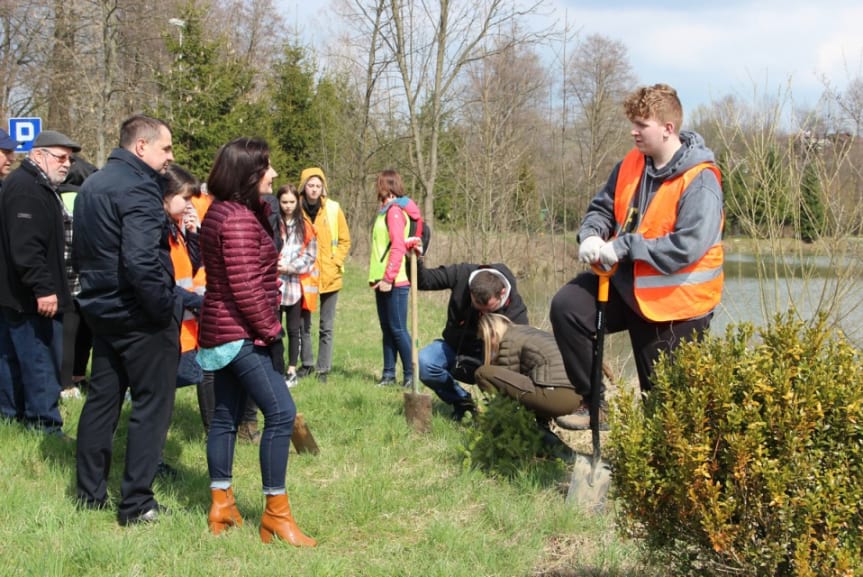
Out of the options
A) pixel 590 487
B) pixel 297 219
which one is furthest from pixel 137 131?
pixel 297 219

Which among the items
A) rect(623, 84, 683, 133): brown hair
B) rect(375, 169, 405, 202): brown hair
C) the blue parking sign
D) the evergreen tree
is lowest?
rect(375, 169, 405, 202): brown hair

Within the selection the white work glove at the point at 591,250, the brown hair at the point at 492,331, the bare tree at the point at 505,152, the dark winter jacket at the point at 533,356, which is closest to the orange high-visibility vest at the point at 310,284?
the brown hair at the point at 492,331

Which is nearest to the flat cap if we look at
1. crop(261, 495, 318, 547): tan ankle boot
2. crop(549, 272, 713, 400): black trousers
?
crop(261, 495, 318, 547): tan ankle boot

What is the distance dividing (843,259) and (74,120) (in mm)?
21886

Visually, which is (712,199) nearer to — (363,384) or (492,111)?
(363,384)

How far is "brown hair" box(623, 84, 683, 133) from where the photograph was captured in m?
3.82

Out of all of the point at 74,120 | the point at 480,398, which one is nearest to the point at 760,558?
the point at 480,398

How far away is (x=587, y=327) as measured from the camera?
4141mm

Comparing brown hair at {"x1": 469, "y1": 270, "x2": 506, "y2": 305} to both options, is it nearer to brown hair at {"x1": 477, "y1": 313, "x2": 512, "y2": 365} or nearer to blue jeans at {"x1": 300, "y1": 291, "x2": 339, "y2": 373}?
brown hair at {"x1": 477, "y1": 313, "x2": 512, "y2": 365}

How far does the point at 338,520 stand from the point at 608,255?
1979 mm

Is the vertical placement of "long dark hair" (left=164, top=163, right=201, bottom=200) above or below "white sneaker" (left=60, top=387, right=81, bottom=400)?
above

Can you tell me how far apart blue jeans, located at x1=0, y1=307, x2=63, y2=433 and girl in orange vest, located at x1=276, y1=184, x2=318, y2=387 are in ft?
6.69

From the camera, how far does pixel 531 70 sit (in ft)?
51.2

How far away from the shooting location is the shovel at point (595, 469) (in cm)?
411
